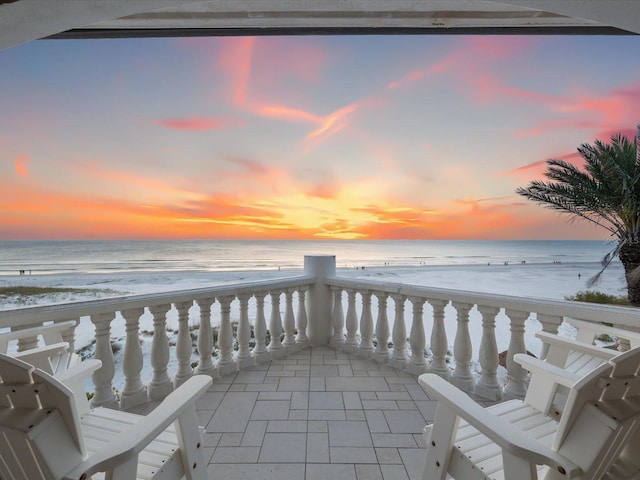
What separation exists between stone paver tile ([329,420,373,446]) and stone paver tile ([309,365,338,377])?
76 centimetres

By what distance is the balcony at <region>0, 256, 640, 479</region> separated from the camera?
1.80 meters

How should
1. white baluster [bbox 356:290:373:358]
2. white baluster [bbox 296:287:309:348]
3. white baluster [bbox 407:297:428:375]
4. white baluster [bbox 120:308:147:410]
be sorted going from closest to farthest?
white baluster [bbox 120:308:147:410]
white baluster [bbox 407:297:428:375]
white baluster [bbox 356:290:373:358]
white baluster [bbox 296:287:309:348]

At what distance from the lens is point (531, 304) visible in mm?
2148

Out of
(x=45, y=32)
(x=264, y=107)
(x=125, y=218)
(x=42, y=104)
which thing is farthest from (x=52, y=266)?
(x=45, y=32)

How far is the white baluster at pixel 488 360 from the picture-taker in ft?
7.82

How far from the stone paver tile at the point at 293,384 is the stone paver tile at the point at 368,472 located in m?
0.98

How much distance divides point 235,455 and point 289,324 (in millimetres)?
1671

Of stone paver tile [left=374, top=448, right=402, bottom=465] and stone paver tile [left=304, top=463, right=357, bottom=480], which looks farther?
stone paver tile [left=374, top=448, right=402, bottom=465]

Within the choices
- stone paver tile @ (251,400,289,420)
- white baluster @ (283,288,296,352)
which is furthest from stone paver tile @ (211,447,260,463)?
white baluster @ (283,288,296,352)

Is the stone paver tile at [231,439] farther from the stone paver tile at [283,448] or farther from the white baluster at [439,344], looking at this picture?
the white baluster at [439,344]

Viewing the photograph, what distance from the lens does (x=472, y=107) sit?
5484mm

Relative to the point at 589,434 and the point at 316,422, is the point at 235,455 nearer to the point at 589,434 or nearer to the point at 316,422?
the point at 316,422

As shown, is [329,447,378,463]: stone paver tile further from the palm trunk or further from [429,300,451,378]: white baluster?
the palm trunk

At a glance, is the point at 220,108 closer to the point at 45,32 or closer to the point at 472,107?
the point at 45,32
